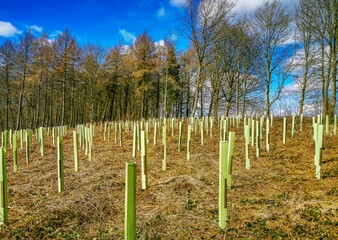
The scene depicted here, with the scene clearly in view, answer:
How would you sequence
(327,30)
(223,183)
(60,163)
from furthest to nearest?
(327,30) → (60,163) → (223,183)

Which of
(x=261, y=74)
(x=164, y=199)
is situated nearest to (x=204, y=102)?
(x=261, y=74)

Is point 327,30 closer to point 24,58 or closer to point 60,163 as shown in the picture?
point 60,163

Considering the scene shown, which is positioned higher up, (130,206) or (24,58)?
(24,58)

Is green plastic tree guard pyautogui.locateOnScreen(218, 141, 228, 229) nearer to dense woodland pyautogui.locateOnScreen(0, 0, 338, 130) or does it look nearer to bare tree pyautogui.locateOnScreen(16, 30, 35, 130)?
dense woodland pyautogui.locateOnScreen(0, 0, 338, 130)

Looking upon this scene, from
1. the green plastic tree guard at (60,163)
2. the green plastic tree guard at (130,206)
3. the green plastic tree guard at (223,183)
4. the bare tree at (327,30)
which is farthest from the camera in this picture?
the bare tree at (327,30)

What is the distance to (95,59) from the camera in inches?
847

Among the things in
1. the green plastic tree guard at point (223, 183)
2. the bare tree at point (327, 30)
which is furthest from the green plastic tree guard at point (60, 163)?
the bare tree at point (327, 30)

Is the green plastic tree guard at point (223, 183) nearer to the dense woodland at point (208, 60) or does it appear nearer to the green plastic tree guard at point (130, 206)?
the green plastic tree guard at point (130, 206)

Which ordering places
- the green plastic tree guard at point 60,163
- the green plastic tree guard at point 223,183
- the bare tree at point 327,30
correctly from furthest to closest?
the bare tree at point 327,30 < the green plastic tree guard at point 60,163 < the green plastic tree guard at point 223,183

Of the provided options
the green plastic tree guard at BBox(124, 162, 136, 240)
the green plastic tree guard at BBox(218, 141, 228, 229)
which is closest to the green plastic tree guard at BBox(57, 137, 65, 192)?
the green plastic tree guard at BBox(124, 162, 136, 240)

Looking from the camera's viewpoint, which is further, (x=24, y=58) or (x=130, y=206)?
(x=24, y=58)

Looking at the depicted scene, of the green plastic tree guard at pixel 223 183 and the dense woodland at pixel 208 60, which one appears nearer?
the green plastic tree guard at pixel 223 183

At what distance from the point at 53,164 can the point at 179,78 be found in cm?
2217

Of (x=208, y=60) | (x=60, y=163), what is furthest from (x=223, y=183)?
(x=208, y=60)
